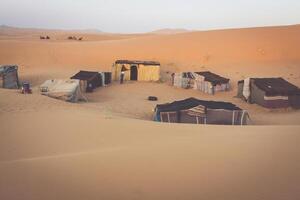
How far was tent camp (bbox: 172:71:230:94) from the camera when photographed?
30578 mm

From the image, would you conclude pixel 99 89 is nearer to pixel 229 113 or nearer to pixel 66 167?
pixel 229 113

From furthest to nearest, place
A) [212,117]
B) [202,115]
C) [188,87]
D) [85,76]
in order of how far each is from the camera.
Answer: [188,87]
[85,76]
[212,117]
[202,115]

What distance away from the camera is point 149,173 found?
6.55 metres

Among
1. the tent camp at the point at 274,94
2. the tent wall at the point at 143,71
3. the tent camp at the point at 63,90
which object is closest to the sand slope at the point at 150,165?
the tent camp at the point at 63,90

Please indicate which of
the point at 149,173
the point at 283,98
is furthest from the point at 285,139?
the point at 283,98

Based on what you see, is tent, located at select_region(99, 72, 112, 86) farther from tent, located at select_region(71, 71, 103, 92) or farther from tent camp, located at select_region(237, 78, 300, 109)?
tent camp, located at select_region(237, 78, 300, 109)

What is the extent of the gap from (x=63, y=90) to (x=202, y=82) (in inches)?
492

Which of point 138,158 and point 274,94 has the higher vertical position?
point 138,158

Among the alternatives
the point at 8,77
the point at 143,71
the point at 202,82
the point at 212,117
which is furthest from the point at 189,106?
the point at 8,77

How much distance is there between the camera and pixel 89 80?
30406mm

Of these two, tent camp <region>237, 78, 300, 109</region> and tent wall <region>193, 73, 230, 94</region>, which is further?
tent wall <region>193, 73, 230, 94</region>

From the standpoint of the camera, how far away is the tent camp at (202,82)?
30578 millimetres

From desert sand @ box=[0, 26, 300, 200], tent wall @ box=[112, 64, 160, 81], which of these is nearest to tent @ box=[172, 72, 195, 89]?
tent wall @ box=[112, 64, 160, 81]

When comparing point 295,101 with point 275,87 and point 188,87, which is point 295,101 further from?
point 188,87
